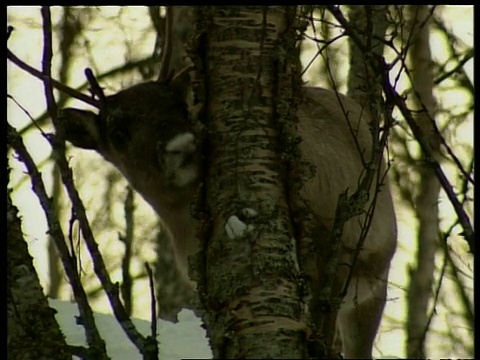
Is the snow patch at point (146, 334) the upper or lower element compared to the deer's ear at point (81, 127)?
lower

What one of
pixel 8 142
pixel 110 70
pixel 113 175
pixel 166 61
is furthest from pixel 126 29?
pixel 8 142

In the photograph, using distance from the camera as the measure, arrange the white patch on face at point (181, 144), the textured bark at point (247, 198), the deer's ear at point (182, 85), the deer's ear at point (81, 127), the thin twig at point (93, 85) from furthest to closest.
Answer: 1. the deer's ear at point (81, 127)
2. the deer's ear at point (182, 85)
3. the white patch on face at point (181, 144)
4. the thin twig at point (93, 85)
5. the textured bark at point (247, 198)

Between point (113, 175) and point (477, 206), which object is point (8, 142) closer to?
point (477, 206)

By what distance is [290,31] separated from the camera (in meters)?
3.95

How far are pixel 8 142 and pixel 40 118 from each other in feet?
25.5

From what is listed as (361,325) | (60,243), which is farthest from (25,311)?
(361,325)

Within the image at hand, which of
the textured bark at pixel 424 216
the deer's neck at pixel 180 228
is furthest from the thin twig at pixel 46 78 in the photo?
the textured bark at pixel 424 216

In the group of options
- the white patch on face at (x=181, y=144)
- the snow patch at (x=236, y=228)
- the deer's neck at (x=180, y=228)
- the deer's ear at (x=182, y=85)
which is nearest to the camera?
the snow patch at (x=236, y=228)

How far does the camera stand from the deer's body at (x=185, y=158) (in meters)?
4.66

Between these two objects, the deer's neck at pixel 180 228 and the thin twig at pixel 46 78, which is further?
the deer's neck at pixel 180 228

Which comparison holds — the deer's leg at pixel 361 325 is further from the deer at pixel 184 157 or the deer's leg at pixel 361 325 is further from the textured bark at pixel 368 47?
the textured bark at pixel 368 47

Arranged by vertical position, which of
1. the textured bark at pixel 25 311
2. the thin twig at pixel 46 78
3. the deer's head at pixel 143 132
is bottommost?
the textured bark at pixel 25 311

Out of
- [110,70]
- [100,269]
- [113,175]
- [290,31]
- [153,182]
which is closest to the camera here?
[100,269]

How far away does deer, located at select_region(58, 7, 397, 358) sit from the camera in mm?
4652
